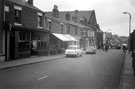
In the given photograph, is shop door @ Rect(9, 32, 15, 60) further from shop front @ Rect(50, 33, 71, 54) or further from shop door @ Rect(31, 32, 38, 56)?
shop front @ Rect(50, 33, 71, 54)

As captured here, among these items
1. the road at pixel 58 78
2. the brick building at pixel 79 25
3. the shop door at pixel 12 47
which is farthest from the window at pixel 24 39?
the brick building at pixel 79 25

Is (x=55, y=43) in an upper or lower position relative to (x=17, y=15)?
lower

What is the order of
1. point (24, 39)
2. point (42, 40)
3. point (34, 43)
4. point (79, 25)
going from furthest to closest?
point (79, 25)
point (42, 40)
point (34, 43)
point (24, 39)

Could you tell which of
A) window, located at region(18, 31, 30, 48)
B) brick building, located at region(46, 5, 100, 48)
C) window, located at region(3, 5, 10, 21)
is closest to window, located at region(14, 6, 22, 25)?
window, located at region(3, 5, 10, 21)

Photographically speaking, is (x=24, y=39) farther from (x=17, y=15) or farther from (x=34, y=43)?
(x=34, y=43)

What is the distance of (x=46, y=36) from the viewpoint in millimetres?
26766

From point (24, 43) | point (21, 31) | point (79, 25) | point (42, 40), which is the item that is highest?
point (79, 25)

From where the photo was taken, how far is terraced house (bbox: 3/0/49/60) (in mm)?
18797

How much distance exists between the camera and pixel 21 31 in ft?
68.4

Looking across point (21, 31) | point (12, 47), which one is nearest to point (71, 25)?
point (21, 31)

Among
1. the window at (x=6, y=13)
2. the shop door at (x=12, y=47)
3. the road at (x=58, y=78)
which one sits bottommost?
the road at (x=58, y=78)

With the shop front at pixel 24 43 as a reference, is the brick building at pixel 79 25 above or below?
above

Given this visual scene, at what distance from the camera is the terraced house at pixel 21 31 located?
1880cm

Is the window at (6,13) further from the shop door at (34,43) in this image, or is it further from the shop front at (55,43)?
the shop front at (55,43)
